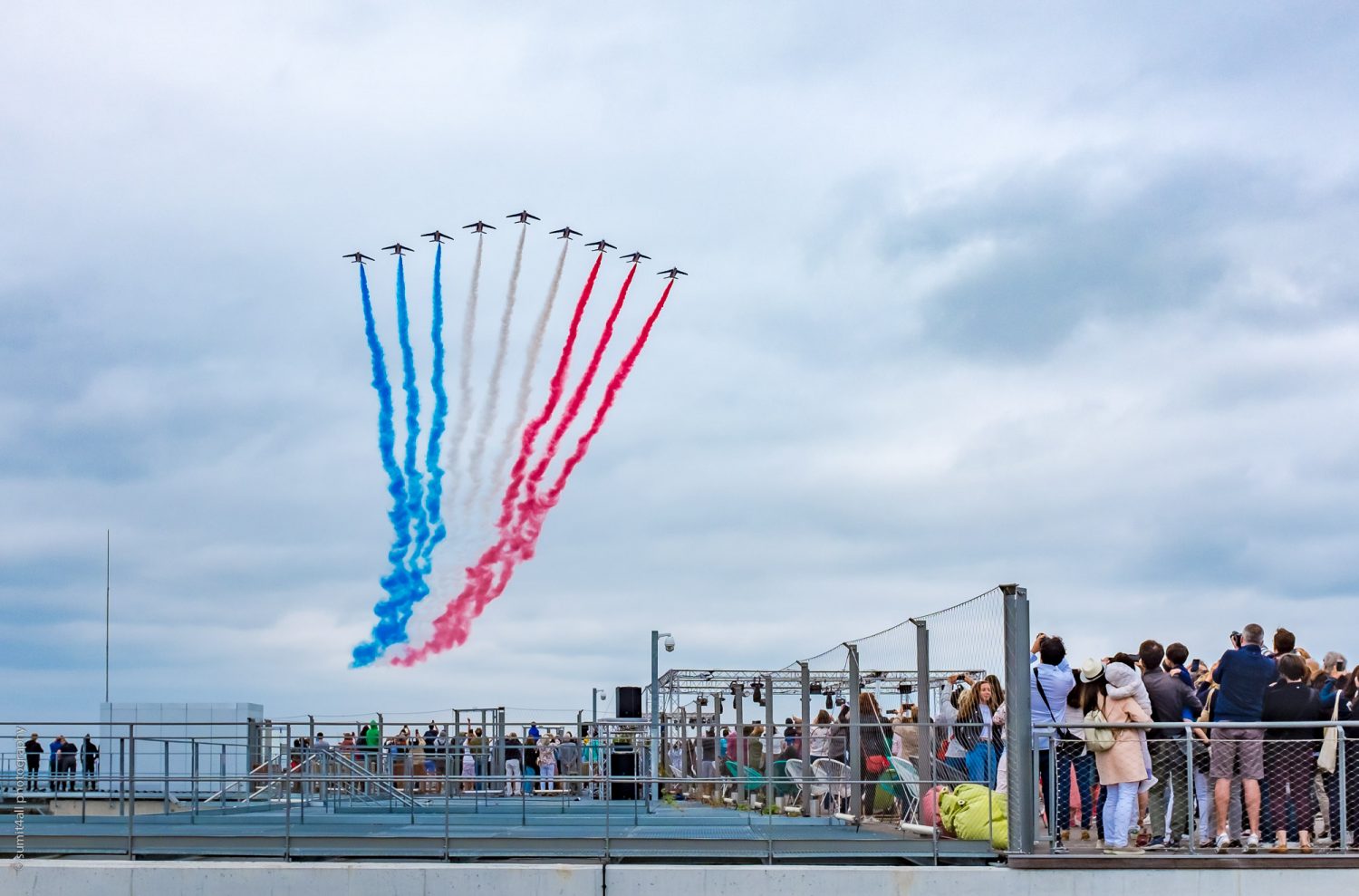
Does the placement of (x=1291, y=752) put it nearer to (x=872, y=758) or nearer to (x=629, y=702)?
(x=872, y=758)

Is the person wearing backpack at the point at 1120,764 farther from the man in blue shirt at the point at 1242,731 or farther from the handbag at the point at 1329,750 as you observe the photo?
the handbag at the point at 1329,750

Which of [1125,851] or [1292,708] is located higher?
[1292,708]

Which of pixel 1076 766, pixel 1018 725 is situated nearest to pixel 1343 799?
pixel 1076 766

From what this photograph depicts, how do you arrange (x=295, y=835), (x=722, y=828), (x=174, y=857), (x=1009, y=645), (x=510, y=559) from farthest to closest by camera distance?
1. (x=510, y=559)
2. (x=722, y=828)
3. (x=295, y=835)
4. (x=174, y=857)
5. (x=1009, y=645)

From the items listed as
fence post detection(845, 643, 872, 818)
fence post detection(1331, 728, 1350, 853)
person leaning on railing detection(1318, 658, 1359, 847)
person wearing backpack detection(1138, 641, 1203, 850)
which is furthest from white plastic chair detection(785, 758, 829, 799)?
fence post detection(1331, 728, 1350, 853)

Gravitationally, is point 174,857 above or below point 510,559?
below

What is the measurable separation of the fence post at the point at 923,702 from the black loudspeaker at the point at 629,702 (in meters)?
14.2

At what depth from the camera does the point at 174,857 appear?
48.7ft

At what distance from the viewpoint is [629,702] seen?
98.3 feet

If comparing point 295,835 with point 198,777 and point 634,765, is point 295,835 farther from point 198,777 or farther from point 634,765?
point 634,765

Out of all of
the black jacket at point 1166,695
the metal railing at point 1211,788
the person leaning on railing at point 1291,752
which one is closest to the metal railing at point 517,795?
the metal railing at point 1211,788

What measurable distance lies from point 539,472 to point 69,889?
2566 centimetres

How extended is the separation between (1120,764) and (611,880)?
15.0ft

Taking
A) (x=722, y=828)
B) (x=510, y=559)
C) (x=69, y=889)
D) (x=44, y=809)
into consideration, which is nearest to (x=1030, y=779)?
(x=722, y=828)
